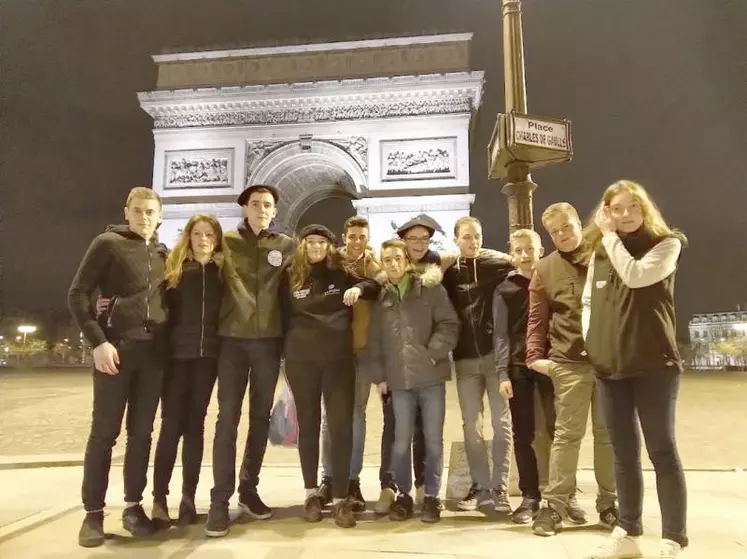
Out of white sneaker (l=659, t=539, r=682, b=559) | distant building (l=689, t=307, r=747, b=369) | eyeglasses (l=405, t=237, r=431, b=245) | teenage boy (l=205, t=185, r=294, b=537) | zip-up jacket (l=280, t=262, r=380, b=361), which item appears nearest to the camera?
white sneaker (l=659, t=539, r=682, b=559)

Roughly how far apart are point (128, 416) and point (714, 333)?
6742 centimetres

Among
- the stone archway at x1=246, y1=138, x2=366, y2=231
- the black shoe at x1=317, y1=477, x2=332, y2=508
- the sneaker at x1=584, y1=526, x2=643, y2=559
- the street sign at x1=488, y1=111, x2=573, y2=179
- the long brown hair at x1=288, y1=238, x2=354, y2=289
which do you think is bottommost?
the sneaker at x1=584, y1=526, x2=643, y2=559

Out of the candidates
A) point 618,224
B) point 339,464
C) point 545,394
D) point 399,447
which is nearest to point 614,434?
point 545,394

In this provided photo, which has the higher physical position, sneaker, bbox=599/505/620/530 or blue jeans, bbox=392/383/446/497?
blue jeans, bbox=392/383/446/497

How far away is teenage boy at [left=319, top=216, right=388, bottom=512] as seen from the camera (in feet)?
11.5

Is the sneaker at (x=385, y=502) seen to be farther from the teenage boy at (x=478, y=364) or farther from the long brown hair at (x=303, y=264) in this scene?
the long brown hair at (x=303, y=264)

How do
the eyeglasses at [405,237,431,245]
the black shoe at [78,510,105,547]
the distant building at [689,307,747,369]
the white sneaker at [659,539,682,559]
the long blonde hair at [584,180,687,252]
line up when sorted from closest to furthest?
the white sneaker at [659,539,682,559] < the long blonde hair at [584,180,687,252] < the black shoe at [78,510,105,547] < the eyeglasses at [405,237,431,245] < the distant building at [689,307,747,369]

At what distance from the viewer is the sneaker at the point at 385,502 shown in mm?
3363

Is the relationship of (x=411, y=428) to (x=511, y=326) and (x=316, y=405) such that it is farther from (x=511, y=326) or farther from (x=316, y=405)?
(x=511, y=326)

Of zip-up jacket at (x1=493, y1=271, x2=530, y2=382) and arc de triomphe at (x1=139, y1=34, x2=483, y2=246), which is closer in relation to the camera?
zip-up jacket at (x1=493, y1=271, x2=530, y2=382)

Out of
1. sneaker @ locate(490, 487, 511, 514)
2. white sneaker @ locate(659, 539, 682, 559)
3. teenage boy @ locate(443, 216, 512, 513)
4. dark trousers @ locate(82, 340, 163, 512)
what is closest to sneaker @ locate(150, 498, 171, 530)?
dark trousers @ locate(82, 340, 163, 512)

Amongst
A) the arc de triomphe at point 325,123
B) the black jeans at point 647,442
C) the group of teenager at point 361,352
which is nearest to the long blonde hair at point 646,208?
the group of teenager at point 361,352

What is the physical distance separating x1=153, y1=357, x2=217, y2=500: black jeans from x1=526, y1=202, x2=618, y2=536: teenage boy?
1730 mm

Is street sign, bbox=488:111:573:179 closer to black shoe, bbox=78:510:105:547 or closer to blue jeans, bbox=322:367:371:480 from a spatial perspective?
blue jeans, bbox=322:367:371:480
